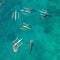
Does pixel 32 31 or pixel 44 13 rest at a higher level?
pixel 44 13

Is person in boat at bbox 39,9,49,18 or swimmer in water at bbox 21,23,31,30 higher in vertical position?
person in boat at bbox 39,9,49,18

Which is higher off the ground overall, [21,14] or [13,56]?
[21,14]

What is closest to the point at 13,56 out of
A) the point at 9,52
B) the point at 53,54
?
A: the point at 9,52

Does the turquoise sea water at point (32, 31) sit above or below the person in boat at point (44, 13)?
below

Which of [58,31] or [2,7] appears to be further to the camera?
[2,7]

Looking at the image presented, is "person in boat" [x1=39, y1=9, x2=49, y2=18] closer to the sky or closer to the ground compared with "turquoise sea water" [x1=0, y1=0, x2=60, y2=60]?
closer to the sky

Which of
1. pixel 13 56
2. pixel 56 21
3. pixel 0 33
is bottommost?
pixel 13 56

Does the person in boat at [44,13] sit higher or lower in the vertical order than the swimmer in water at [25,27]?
higher

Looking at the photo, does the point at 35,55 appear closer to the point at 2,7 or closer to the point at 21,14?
the point at 21,14
